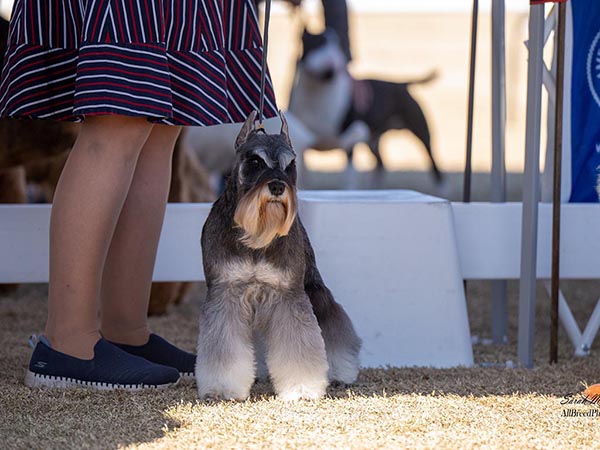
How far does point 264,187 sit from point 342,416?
1.93ft

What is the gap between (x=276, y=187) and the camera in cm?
239

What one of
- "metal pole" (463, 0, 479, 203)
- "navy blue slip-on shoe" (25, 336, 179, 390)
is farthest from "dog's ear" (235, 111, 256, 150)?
"metal pole" (463, 0, 479, 203)

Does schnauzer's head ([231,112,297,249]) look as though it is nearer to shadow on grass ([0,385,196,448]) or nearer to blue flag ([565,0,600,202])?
shadow on grass ([0,385,196,448])

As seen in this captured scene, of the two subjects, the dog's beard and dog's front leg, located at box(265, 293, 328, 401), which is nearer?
the dog's beard

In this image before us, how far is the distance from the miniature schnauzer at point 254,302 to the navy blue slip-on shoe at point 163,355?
33 cm

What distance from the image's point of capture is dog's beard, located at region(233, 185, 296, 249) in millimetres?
2381

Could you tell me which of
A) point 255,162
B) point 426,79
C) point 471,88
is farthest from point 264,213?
point 426,79

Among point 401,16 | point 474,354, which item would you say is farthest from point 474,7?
point 401,16

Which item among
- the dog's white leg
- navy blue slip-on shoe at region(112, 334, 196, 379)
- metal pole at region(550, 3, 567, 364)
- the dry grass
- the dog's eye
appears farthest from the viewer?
metal pole at region(550, 3, 567, 364)

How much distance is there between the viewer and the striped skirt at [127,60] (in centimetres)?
244

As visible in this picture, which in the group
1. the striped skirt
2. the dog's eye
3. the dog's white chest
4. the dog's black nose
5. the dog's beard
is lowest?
the dog's white chest

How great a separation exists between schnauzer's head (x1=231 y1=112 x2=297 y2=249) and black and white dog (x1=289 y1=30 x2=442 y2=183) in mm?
6445

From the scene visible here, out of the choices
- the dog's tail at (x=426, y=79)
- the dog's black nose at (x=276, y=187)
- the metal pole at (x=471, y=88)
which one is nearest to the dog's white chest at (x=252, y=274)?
the dog's black nose at (x=276, y=187)

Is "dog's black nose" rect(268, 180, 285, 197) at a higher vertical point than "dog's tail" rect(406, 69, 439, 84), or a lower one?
higher
